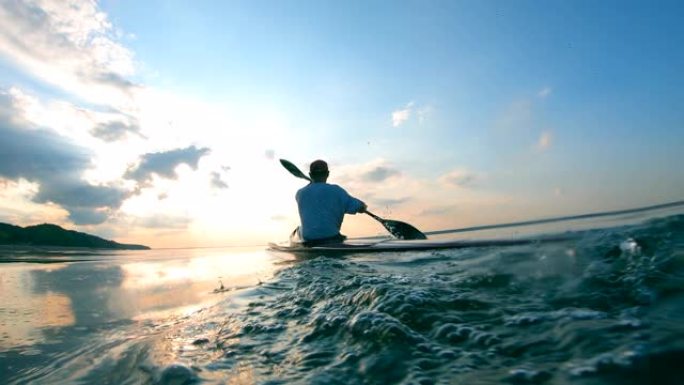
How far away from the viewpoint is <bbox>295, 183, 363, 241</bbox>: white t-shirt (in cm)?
821

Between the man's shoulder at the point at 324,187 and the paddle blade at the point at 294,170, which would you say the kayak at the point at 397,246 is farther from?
the paddle blade at the point at 294,170

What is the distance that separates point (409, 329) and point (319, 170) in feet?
20.7

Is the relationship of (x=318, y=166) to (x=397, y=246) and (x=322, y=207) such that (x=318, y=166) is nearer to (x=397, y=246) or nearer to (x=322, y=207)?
(x=322, y=207)

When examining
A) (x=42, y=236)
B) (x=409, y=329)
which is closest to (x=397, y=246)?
(x=409, y=329)

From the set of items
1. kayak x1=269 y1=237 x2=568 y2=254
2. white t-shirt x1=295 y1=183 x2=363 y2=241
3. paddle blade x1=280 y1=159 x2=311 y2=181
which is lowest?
kayak x1=269 y1=237 x2=568 y2=254

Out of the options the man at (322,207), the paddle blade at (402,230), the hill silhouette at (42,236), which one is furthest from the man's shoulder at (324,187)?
the hill silhouette at (42,236)

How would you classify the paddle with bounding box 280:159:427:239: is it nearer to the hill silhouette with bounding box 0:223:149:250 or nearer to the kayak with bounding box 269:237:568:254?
the kayak with bounding box 269:237:568:254

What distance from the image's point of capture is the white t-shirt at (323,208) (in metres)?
8.21

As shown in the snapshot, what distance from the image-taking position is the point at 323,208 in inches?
329

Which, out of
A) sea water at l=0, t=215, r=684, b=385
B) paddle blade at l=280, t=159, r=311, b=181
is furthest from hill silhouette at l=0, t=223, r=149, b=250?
sea water at l=0, t=215, r=684, b=385

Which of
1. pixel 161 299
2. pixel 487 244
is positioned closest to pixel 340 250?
pixel 487 244

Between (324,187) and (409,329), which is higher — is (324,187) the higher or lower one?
the higher one

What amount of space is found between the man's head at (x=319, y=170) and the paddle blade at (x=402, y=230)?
3158mm

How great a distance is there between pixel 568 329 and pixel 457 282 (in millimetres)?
1509
